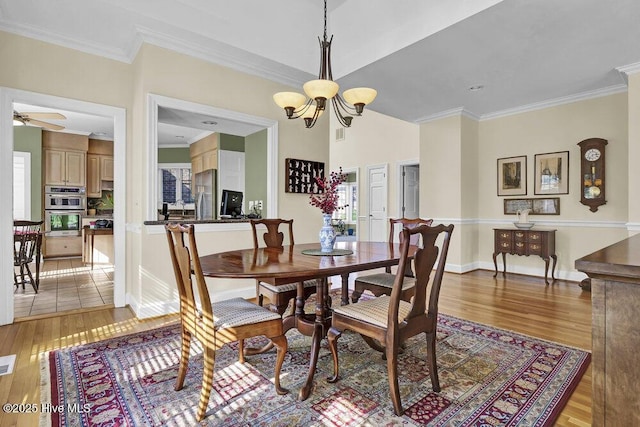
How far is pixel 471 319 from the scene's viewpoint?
315 centimetres

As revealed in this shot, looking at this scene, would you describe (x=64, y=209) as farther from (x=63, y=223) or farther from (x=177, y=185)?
(x=177, y=185)

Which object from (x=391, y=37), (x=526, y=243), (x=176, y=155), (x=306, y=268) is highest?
(x=391, y=37)

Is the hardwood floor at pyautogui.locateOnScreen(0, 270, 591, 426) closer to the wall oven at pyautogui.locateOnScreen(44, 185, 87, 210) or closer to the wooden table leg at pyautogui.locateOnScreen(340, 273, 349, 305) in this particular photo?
the wooden table leg at pyautogui.locateOnScreen(340, 273, 349, 305)

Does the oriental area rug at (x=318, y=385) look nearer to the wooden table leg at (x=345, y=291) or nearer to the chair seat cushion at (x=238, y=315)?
the wooden table leg at (x=345, y=291)

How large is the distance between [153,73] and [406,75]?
2795mm

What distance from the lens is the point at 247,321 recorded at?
1755mm

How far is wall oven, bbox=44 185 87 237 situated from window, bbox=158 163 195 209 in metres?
1.68

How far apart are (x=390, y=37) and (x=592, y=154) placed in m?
3.27

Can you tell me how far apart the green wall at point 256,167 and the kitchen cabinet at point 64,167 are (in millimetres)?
4153

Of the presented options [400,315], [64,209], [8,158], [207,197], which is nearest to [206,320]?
[400,315]

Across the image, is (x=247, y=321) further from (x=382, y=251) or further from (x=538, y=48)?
(x=538, y=48)

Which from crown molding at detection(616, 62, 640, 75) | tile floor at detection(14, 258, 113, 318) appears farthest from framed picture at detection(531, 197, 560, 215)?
tile floor at detection(14, 258, 113, 318)

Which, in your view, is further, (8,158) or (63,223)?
(63,223)

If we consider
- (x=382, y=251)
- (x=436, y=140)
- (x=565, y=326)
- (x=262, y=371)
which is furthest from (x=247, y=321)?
(x=436, y=140)
